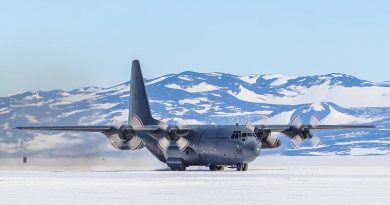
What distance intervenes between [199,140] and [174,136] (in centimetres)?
185

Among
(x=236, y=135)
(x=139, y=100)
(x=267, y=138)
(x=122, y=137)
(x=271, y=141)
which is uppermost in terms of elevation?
(x=139, y=100)

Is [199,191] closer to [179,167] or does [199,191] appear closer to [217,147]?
[217,147]

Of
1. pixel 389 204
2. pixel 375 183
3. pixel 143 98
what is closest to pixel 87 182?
pixel 375 183

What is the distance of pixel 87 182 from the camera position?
45.9 meters

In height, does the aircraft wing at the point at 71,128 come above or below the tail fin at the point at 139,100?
below

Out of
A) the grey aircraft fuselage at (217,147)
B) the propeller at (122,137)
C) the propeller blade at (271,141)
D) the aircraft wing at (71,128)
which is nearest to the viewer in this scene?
the grey aircraft fuselage at (217,147)

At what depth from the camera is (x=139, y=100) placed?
7444 centimetres

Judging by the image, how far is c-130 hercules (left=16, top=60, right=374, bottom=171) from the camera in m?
64.6

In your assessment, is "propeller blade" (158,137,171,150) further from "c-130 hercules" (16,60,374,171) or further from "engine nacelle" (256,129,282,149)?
"engine nacelle" (256,129,282,149)

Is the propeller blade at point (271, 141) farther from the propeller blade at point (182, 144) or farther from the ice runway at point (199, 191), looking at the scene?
the ice runway at point (199, 191)

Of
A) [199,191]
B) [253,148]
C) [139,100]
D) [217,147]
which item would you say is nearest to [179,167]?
[217,147]

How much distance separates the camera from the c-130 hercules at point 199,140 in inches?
2544

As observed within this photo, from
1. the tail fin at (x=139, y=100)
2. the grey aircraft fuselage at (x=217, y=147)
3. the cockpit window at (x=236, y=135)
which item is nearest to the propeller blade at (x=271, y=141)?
the grey aircraft fuselage at (x=217, y=147)

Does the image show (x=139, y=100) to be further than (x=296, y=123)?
Yes
